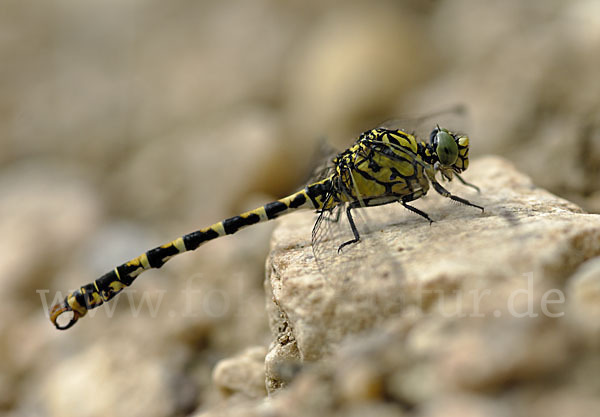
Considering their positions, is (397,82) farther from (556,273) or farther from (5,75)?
(5,75)

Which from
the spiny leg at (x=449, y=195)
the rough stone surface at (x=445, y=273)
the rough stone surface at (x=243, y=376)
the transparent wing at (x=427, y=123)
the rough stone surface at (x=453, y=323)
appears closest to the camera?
the rough stone surface at (x=453, y=323)

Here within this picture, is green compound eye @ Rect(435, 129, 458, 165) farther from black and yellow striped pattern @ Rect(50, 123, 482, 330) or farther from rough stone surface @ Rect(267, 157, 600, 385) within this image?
rough stone surface @ Rect(267, 157, 600, 385)

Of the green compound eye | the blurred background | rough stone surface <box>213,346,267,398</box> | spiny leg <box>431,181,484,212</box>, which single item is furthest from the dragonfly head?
rough stone surface <box>213,346,267,398</box>

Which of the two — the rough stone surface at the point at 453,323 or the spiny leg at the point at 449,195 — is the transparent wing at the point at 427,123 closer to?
the spiny leg at the point at 449,195

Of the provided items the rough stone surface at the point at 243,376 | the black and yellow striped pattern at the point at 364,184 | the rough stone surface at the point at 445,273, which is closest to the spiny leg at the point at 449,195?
the black and yellow striped pattern at the point at 364,184

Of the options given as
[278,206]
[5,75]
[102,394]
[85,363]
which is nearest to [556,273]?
[278,206]
